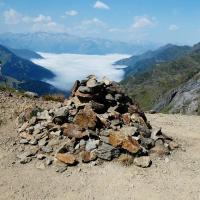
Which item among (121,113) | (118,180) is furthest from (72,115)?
(118,180)

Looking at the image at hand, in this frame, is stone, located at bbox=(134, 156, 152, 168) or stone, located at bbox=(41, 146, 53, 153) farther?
stone, located at bbox=(41, 146, 53, 153)

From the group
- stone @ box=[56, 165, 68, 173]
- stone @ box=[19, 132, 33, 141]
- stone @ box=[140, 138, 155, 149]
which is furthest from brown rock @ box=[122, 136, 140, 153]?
stone @ box=[19, 132, 33, 141]

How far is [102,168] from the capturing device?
23.8 m

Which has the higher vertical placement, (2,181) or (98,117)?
(98,117)

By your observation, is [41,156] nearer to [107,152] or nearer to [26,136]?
[26,136]

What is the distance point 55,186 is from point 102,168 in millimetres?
3287

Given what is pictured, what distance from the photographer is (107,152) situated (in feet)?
80.9

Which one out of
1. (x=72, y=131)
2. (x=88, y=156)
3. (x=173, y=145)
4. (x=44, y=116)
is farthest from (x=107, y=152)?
(x=44, y=116)

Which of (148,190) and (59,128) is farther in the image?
(59,128)

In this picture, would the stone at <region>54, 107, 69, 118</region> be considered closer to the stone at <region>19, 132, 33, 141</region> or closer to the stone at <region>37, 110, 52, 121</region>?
the stone at <region>37, 110, 52, 121</region>

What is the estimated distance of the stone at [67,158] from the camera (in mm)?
24038

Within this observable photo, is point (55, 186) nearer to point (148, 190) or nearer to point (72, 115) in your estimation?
point (148, 190)

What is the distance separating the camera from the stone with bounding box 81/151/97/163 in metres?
24.3

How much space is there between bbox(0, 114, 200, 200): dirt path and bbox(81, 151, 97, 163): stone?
0.45m
